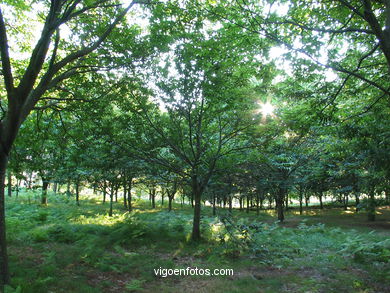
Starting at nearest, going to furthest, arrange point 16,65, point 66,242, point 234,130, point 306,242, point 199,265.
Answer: point 16,65 → point 199,265 → point 66,242 → point 234,130 → point 306,242

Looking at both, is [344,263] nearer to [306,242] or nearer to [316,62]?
[306,242]

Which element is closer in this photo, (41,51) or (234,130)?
(41,51)

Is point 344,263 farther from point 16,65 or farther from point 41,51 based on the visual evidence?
point 16,65

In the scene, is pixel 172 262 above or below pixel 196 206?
below

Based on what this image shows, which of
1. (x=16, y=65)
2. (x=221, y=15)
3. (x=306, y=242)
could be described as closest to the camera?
(x=221, y=15)

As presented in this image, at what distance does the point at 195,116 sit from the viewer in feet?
33.6

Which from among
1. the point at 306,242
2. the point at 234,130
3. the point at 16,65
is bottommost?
the point at 306,242

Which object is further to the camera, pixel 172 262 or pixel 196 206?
pixel 196 206

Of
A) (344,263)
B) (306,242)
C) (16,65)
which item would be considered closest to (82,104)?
(16,65)

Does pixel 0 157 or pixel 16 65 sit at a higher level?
pixel 16 65

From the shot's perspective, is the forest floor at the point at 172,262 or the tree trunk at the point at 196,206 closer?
the forest floor at the point at 172,262

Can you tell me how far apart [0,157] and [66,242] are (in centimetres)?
578

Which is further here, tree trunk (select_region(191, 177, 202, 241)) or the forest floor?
tree trunk (select_region(191, 177, 202, 241))

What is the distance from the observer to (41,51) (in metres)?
5.36
